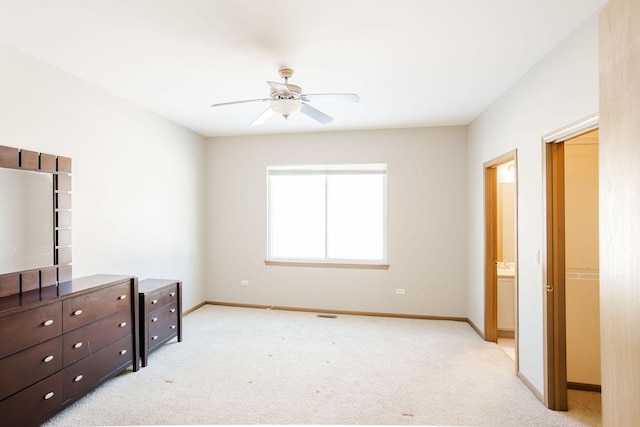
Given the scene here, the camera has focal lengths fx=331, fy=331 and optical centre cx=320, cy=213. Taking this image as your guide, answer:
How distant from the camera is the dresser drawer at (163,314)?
3.30 meters

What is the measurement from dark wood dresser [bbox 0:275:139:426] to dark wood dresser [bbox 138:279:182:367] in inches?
3.7

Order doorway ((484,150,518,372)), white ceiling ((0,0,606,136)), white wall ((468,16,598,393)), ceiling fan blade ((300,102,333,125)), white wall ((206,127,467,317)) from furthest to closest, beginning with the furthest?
white wall ((206,127,467,317)) < doorway ((484,150,518,372)) < ceiling fan blade ((300,102,333,125)) < white wall ((468,16,598,393)) < white ceiling ((0,0,606,136))

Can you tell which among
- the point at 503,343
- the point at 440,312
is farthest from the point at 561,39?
the point at 440,312

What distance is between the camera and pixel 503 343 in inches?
150

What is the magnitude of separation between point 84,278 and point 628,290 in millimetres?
3637

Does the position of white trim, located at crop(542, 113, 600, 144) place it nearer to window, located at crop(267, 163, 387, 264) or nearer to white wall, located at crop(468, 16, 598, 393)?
white wall, located at crop(468, 16, 598, 393)

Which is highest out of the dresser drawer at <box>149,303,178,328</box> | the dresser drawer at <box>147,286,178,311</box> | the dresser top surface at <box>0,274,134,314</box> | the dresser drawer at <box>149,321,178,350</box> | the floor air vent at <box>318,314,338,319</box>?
the dresser top surface at <box>0,274,134,314</box>

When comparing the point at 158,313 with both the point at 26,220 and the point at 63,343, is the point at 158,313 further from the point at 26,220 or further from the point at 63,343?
the point at 26,220

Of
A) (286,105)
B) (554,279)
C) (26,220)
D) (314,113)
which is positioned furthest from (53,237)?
(554,279)

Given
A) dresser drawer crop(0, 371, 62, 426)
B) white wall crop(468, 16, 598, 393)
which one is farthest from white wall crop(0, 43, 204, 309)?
white wall crop(468, 16, 598, 393)

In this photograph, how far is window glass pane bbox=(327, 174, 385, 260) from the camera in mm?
4891

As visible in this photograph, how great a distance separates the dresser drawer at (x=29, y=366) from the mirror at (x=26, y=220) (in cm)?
65

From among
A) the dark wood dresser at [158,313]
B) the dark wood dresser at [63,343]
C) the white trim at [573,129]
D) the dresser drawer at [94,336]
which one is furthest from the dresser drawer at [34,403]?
the white trim at [573,129]

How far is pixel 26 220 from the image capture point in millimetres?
2559
